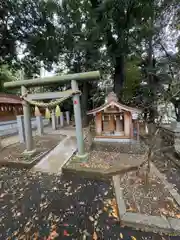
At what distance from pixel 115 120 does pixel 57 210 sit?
13.9 ft

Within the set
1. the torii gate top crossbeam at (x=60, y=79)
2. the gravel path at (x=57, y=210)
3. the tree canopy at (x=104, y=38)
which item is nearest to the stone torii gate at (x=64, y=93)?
the torii gate top crossbeam at (x=60, y=79)

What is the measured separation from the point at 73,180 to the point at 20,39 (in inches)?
404

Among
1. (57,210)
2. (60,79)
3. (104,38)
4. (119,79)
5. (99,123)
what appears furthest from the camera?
(119,79)

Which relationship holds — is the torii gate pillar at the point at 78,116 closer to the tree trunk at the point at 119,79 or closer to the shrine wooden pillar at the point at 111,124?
the shrine wooden pillar at the point at 111,124

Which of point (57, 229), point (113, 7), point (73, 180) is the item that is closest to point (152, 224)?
point (57, 229)

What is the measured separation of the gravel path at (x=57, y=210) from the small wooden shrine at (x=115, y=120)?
9.59 feet

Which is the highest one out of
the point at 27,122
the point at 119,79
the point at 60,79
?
the point at 119,79

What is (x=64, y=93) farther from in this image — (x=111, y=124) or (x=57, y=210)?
(x=57, y=210)

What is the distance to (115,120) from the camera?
19.5 ft

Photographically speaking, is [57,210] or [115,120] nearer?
[57,210]

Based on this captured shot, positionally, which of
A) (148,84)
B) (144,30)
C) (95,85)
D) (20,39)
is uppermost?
(20,39)

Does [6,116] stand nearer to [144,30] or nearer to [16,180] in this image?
[16,180]

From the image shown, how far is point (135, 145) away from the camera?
5.39 m

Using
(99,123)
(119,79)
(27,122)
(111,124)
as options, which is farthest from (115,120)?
(27,122)
